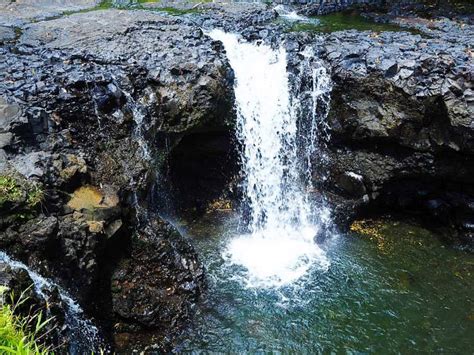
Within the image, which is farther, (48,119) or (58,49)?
(58,49)

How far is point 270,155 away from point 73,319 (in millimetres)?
5187

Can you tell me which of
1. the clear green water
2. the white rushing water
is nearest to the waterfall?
the clear green water

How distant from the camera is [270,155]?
30.2 feet

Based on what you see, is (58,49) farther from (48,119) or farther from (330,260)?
(330,260)

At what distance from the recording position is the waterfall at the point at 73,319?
16.5 feet

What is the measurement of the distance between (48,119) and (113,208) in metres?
1.83

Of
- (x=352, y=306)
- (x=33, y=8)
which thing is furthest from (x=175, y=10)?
(x=352, y=306)

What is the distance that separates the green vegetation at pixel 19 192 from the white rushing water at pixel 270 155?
12.7 feet

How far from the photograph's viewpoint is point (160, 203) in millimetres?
8656

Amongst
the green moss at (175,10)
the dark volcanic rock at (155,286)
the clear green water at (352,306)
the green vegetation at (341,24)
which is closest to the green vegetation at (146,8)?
the green moss at (175,10)

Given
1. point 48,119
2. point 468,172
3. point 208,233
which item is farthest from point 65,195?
point 468,172

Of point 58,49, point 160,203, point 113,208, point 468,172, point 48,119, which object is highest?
point 58,49

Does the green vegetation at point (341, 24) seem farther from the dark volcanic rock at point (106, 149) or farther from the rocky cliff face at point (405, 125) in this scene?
the dark volcanic rock at point (106, 149)

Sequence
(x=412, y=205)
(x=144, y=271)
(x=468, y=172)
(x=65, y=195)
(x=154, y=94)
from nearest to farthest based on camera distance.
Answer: (x=65, y=195) < (x=144, y=271) < (x=154, y=94) < (x=468, y=172) < (x=412, y=205)
